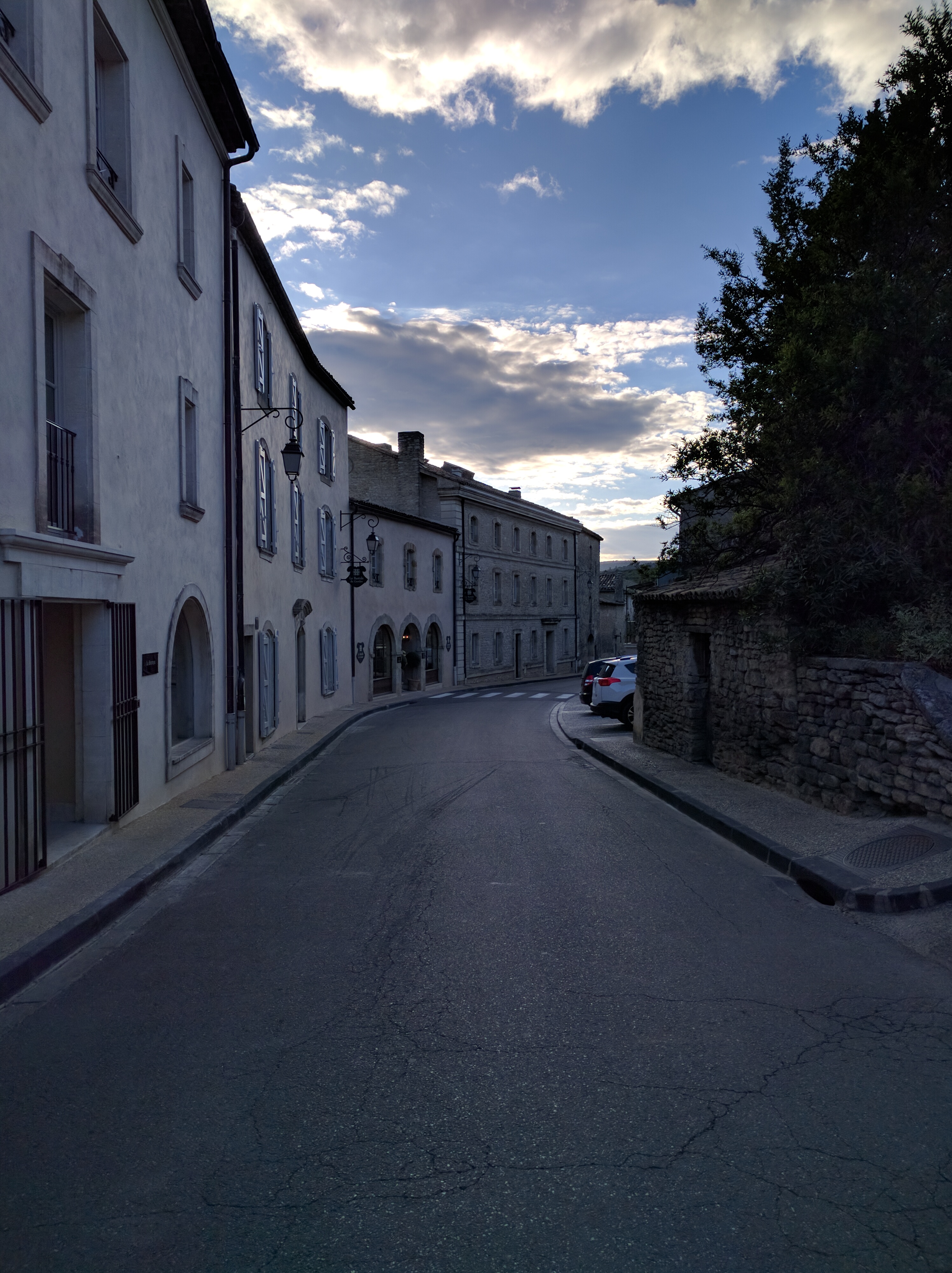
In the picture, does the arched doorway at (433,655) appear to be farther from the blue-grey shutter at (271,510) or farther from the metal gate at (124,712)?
the metal gate at (124,712)

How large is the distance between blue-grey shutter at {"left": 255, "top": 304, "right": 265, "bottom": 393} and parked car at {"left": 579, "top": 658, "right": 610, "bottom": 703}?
10453 mm

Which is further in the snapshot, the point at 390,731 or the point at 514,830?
the point at 390,731

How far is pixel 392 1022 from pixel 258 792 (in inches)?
284

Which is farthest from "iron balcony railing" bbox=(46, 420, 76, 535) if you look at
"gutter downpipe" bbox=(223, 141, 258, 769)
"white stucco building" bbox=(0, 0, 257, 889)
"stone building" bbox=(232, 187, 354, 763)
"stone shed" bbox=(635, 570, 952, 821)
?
"stone shed" bbox=(635, 570, 952, 821)

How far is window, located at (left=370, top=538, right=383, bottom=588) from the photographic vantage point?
2983 centimetres

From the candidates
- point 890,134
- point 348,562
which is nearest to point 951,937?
point 890,134

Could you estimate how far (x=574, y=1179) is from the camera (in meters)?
2.98

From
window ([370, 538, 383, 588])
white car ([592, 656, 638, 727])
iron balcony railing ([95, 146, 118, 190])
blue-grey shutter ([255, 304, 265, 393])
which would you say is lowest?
white car ([592, 656, 638, 727])

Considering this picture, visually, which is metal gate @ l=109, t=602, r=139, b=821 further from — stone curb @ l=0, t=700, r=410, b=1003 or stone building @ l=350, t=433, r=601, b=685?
stone building @ l=350, t=433, r=601, b=685

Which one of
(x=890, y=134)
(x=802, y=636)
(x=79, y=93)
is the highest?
(x=890, y=134)

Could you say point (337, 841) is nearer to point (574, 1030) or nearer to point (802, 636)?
point (574, 1030)

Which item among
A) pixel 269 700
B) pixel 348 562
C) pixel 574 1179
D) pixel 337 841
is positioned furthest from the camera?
pixel 348 562

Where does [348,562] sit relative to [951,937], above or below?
above

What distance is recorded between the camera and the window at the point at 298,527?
19750mm
